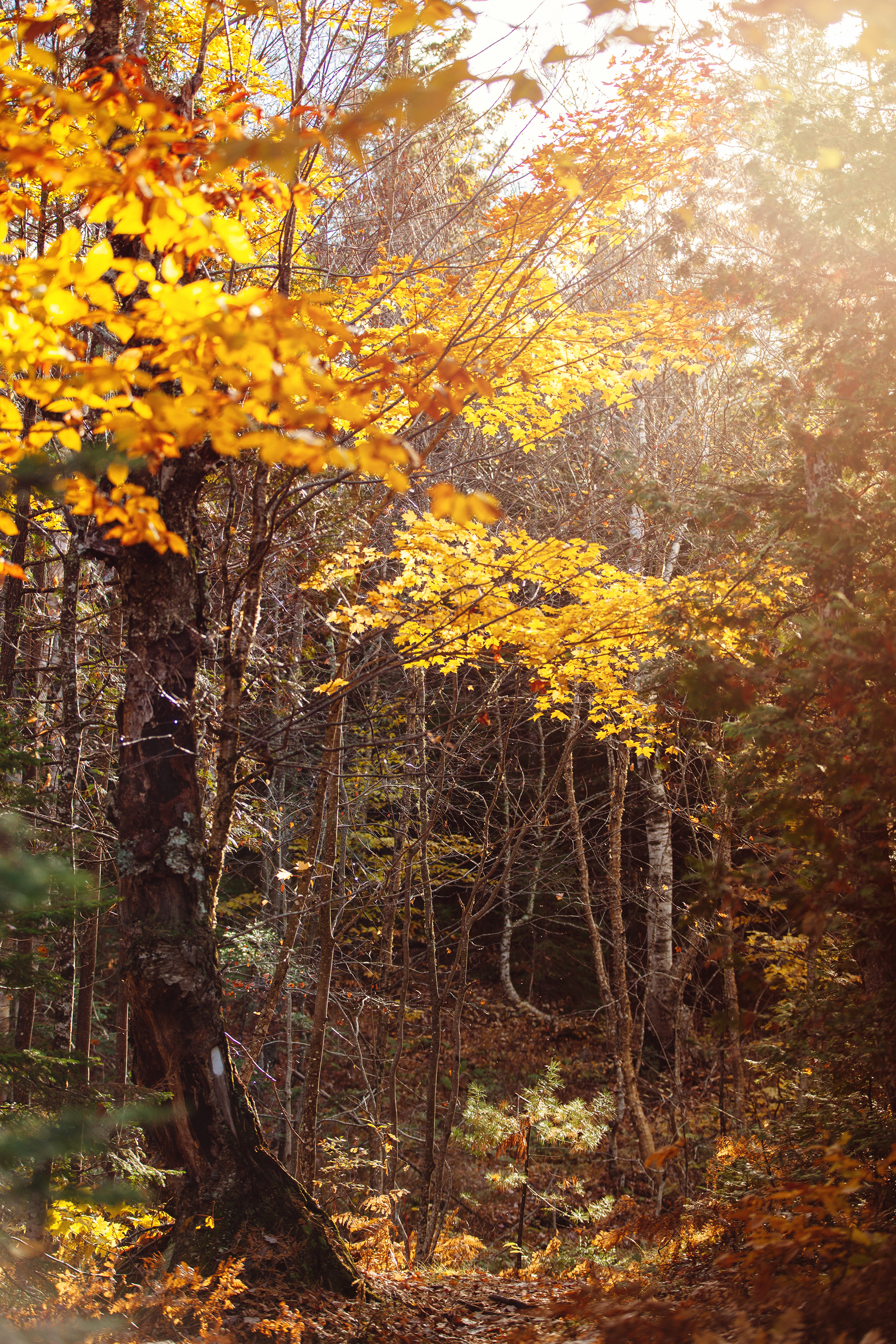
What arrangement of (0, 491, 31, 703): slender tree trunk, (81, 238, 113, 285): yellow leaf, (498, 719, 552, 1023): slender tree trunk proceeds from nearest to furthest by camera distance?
(81, 238, 113, 285): yellow leaf < (0, 491, 31, 703): slender tree trunk < (498, 719, 552, 1023): slender tree trunk

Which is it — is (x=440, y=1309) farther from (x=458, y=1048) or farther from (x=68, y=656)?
(x=68, y=656)

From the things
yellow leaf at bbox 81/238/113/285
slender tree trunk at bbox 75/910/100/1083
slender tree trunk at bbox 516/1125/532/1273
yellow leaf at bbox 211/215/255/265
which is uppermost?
yellow leaf at bbox 211/215/255/265

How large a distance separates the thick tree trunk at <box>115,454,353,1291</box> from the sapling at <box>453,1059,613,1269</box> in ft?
11.8

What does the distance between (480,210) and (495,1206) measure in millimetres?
10761

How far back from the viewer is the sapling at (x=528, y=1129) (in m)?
7.66

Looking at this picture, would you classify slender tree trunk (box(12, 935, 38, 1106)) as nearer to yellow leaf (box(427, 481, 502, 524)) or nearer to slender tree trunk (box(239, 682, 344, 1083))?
slender tree trunk (box(239, 682, 344, 1083))

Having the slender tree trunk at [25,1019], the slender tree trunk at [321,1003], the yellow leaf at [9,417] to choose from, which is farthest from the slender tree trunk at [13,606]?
the yellow leaf at [9,417]

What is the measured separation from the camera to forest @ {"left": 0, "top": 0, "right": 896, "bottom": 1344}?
8.59 feet

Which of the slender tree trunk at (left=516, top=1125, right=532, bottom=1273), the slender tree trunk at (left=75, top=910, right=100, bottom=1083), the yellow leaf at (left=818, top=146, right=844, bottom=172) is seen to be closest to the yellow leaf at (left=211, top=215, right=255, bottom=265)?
the yellow leaf at (left=818, top=146, right=844, bottom=172)

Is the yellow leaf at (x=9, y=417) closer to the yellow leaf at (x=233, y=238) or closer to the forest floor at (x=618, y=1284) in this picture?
the yellow leaf at (x=233, y=238)

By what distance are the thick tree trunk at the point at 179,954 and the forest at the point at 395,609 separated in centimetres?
2

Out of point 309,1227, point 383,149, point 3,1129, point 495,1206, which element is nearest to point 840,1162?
point 309,1227

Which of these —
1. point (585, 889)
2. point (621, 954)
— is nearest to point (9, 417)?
point (621, 954)

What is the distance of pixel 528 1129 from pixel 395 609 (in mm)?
5143
